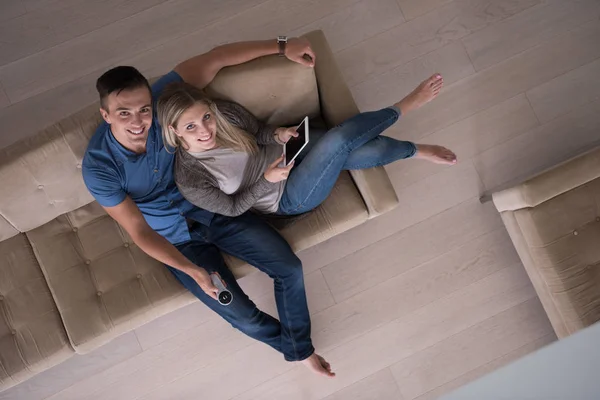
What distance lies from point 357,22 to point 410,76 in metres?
0.38

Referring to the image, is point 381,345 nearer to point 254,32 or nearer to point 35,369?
point 35,369

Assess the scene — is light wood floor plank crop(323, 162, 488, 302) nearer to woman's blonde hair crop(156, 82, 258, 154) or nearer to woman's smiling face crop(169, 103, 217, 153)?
woman's blonde hair crop(156, 82, 258, 154)

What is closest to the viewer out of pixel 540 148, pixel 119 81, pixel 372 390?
pixel 119 81

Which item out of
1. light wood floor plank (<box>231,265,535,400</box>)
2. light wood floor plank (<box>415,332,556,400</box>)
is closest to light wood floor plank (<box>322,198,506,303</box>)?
light wood floor plank (<box>231,265,535,400</box>)

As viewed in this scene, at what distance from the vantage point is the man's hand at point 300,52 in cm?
196

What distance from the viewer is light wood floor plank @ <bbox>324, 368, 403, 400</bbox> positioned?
2.41m

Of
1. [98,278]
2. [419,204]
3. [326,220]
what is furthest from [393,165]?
[98,278]

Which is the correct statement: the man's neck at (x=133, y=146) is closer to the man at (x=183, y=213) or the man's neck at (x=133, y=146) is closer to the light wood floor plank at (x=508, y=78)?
the man at (x=183, y=213)

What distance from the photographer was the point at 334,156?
6.34 feet

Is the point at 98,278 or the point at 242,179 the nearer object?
the point at 242,179

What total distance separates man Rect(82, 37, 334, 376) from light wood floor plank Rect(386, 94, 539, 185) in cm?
89

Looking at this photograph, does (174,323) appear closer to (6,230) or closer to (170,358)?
(170,358)

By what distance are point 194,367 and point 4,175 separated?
1160 mm

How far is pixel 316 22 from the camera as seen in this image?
262 centimetres
